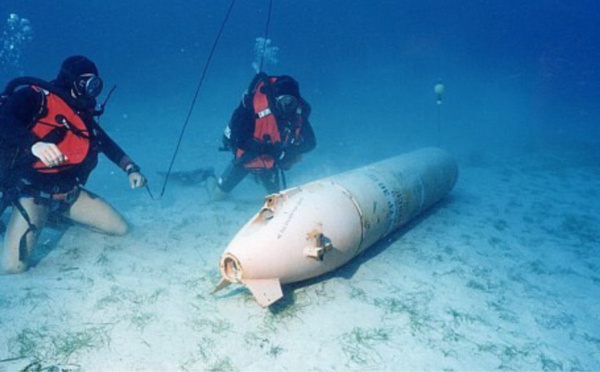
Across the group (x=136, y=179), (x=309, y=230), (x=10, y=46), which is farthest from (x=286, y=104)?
(x=10, y=46)

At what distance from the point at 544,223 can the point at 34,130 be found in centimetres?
798

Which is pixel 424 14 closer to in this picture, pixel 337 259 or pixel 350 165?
pixel 350 165

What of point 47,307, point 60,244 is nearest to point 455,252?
point 47,307

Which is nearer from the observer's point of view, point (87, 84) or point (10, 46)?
point (87, 84)

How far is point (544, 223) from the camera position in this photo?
20.3 feet

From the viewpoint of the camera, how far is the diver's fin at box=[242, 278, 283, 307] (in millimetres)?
3100

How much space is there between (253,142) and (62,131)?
106 inches

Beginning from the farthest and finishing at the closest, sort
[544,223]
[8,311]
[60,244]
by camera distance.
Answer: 1. [544,223]
2. [60,244]
3. [8,311]

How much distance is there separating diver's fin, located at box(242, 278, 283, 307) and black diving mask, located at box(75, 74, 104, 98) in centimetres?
320

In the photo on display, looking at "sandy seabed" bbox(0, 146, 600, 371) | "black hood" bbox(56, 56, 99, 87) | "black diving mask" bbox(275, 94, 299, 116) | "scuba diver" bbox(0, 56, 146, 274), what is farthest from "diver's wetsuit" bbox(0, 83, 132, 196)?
"black diving mask" bbox(275, 94, 299, 116)

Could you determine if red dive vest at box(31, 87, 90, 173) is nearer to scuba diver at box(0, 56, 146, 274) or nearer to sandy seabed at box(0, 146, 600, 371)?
scuba diver at box(0, 56, 146, 274)

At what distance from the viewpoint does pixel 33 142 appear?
3.71 meters

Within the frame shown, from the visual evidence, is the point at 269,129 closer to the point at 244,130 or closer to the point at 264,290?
the point at 244,130

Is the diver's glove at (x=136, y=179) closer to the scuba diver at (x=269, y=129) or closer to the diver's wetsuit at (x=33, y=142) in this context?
the diver's wetsuit at (x=33, y=142)
